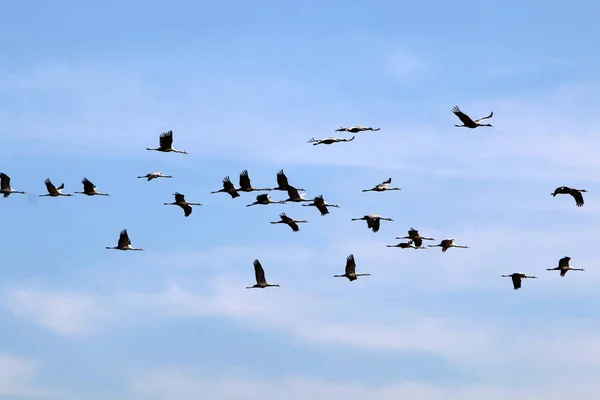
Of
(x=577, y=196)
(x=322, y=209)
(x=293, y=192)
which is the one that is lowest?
(x=577, y=196)

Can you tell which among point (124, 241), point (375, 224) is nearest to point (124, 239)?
point (124, 241)

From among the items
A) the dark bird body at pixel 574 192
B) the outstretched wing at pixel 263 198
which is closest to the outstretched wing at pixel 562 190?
the dark bird body at pixel 574 192

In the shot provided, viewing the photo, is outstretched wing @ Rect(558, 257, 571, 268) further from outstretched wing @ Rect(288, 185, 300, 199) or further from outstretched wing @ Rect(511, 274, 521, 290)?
outstretched wing @ Rect(288, 185, 300, 199)

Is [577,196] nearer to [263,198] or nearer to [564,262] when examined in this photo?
[564,262]

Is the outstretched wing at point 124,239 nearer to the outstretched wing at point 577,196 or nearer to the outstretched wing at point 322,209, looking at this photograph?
the outstretched wing at point 322,209

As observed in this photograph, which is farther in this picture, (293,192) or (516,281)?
(293,192)

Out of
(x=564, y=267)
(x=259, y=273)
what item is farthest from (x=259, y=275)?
(x=564, y=267)

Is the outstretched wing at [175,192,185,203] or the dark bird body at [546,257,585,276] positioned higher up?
the outstretched wing at [175,192,185,203]

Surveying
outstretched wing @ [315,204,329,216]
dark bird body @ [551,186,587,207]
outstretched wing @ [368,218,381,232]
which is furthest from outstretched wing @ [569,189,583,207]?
A: outstretched wing @ [315,204,329,216]

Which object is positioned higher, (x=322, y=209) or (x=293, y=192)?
(x=293, y=192)

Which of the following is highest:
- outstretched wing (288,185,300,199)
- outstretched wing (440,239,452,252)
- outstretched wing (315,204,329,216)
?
outstretched wing (288,185,300,199)

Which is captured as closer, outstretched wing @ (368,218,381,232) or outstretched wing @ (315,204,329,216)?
outstretched wing @ (315,204,329,216)

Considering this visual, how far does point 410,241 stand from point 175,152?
48.4 ft

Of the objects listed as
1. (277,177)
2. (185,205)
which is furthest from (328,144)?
(185,205)
